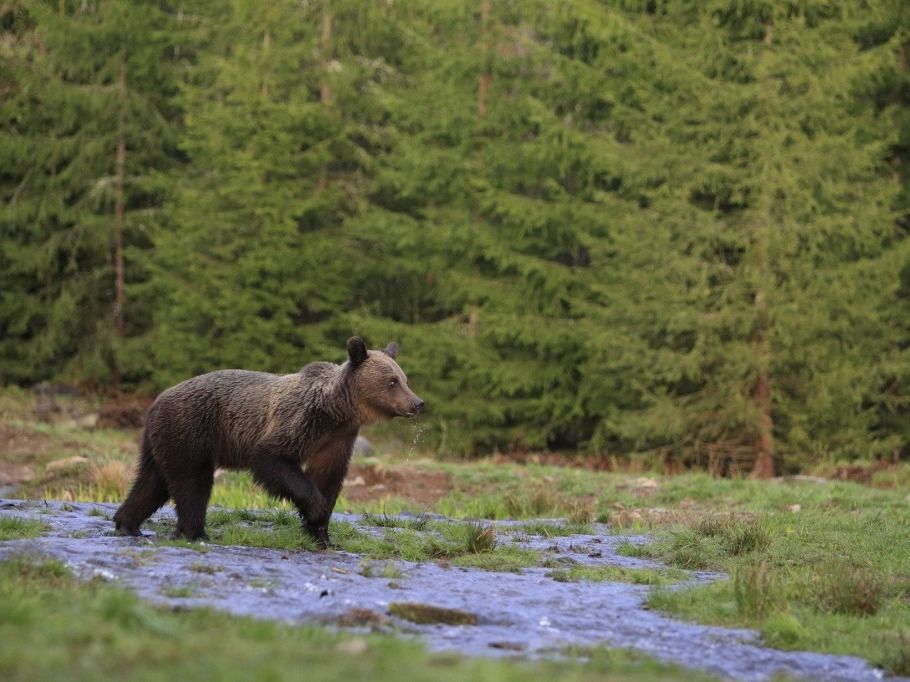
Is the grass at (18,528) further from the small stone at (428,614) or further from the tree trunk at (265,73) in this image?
the tree trunk at (265,73)

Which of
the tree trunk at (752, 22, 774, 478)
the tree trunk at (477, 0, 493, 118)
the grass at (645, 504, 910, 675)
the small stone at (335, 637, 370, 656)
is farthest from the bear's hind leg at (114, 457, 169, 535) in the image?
the tree trunk at (477, 0, 493, 118)

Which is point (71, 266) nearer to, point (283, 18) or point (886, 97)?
point (283, 18)

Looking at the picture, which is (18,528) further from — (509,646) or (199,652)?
(199,652)

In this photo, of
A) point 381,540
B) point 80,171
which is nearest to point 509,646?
point 381,540

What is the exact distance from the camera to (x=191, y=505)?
34.1 feet

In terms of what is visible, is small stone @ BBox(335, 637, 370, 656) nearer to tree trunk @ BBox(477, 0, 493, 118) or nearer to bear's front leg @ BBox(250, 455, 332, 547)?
bear's front leg @ BBox(250, 455, 332, 547)

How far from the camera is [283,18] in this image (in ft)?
98.5

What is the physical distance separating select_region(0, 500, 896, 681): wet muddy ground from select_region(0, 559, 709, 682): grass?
493 millimetres

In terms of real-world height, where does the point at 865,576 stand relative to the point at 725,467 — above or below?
above

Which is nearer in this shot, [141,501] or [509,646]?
[509,646]

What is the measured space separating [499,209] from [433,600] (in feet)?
55.4

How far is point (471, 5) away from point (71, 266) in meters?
13.2

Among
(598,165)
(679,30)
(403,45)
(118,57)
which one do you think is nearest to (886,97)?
(679,30)

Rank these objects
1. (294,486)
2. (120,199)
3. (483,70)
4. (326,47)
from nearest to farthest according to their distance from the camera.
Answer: (294,486) < (483,70) < (326,47) < (120,199)
